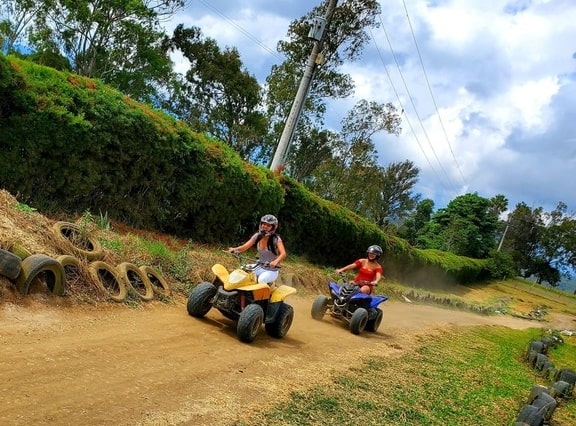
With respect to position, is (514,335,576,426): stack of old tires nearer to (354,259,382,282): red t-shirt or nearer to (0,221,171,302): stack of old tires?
(354,259,382,282): red t-shirt

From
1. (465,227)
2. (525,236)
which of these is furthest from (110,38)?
(525,236)

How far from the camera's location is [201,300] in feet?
24.5

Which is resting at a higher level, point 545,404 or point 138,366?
point 545,404

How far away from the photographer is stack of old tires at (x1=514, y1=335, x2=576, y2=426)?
21.7 ft

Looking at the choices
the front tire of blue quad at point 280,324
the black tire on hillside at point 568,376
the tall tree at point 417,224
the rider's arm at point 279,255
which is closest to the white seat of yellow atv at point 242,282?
the front tire of blue quad at point 280,324

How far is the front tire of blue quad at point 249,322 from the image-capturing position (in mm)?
6852

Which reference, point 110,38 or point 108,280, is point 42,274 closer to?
point 108,280

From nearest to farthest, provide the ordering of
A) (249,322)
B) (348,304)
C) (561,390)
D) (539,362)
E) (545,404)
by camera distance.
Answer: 1. (249,322)
2. (545,404)
3. (561,390)
4. (348,304)
5. (539,362)

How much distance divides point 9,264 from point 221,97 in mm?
33667

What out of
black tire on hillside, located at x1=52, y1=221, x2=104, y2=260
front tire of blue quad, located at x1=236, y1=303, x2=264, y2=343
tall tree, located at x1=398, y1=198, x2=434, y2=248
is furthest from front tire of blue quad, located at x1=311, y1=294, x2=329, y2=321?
tall tree, located at x1=398, y1=198, x2=434, y2=248

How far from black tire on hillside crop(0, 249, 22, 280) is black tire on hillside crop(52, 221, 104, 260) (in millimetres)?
1379

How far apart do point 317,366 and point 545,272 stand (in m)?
77.1

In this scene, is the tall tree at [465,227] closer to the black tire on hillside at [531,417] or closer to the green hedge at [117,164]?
the green hedge at [117,164]

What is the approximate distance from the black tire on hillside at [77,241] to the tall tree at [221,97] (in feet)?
94.5
